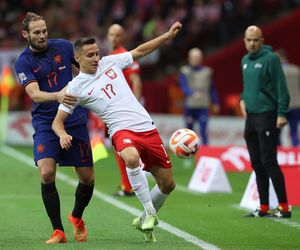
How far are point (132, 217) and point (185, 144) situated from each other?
7.66 feet

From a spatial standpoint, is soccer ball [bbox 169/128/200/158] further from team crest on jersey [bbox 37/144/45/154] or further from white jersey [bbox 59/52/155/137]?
team crest on jersey [bbox 37/144/45/154]

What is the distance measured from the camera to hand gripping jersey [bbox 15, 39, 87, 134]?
35.0 ft

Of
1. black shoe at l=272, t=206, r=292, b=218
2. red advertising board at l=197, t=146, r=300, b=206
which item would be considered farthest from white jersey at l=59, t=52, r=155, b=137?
red advertising board at l=197, t=146, r=300, b=206

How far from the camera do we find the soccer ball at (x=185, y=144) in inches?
424

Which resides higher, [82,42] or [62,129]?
[82,42]

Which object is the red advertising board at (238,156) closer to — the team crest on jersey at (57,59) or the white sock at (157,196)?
the white sock at (157,196)

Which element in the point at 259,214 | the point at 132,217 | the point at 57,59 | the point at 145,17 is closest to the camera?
the point at 57,59

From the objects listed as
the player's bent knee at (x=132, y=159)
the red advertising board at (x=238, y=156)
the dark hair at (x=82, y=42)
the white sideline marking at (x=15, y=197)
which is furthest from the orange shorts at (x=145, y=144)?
the red advertising board at (x=238, y=156)

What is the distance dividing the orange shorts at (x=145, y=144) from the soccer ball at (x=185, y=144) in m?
0.28

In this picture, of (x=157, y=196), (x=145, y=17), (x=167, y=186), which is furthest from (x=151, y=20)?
(x=167, y=186)

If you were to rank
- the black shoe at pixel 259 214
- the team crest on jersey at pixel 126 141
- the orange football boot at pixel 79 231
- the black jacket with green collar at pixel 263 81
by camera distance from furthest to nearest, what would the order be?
the black shoe at pixel 259 214, the black jacket with green collar at pixel 263 81, the orange football boot at pixel 79 231, the team crest on jersey at pixel 126 141

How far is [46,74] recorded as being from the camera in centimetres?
1069

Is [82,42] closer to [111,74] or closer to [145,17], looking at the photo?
[111,74]

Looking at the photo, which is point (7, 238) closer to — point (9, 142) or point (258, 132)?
point (258, 132)
